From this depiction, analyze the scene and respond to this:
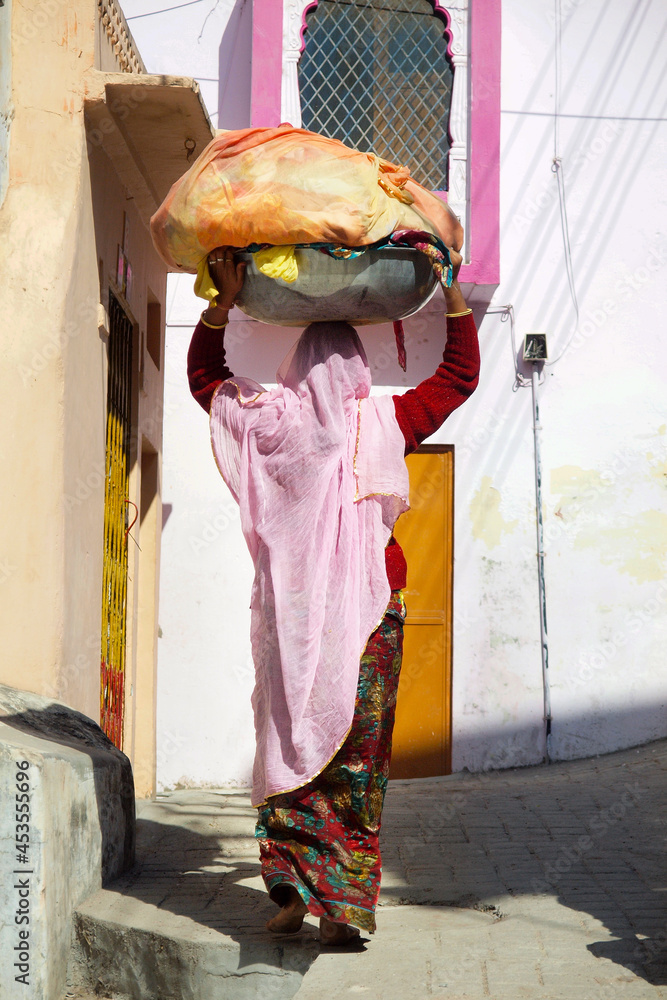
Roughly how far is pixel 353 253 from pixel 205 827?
3008mm

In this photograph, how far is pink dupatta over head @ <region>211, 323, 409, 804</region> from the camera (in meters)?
2.88

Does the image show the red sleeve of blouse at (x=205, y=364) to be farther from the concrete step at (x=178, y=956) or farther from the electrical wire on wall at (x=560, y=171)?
the electrical wire on wall at (x=560, y=171)

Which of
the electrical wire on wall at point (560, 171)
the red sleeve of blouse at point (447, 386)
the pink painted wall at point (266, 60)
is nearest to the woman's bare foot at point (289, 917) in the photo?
the red sleeve of blouse at point (447, 386)

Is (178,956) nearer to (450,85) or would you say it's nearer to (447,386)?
(447,386)

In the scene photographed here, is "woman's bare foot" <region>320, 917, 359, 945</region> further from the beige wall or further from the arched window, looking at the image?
the arched window

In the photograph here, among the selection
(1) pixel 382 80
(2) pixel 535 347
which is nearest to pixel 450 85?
(1) pixel 382 80

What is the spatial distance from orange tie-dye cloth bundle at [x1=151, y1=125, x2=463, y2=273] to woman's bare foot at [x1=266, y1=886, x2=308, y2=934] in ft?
5.96

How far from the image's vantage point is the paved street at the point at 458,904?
2.88 m

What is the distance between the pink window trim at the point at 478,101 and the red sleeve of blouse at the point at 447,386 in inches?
176

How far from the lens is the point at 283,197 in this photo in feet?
9.44

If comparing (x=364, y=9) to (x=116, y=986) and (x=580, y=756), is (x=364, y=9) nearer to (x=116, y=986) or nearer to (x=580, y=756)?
(x=580, y=756)

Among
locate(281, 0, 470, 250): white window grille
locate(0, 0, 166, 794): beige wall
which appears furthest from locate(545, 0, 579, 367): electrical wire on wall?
locate(0, 0, 166, 794): beige wall

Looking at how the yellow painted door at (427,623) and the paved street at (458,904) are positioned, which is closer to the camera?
the paved street at (458,904)

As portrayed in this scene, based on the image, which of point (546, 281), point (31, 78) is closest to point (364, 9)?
point (546, 281)
